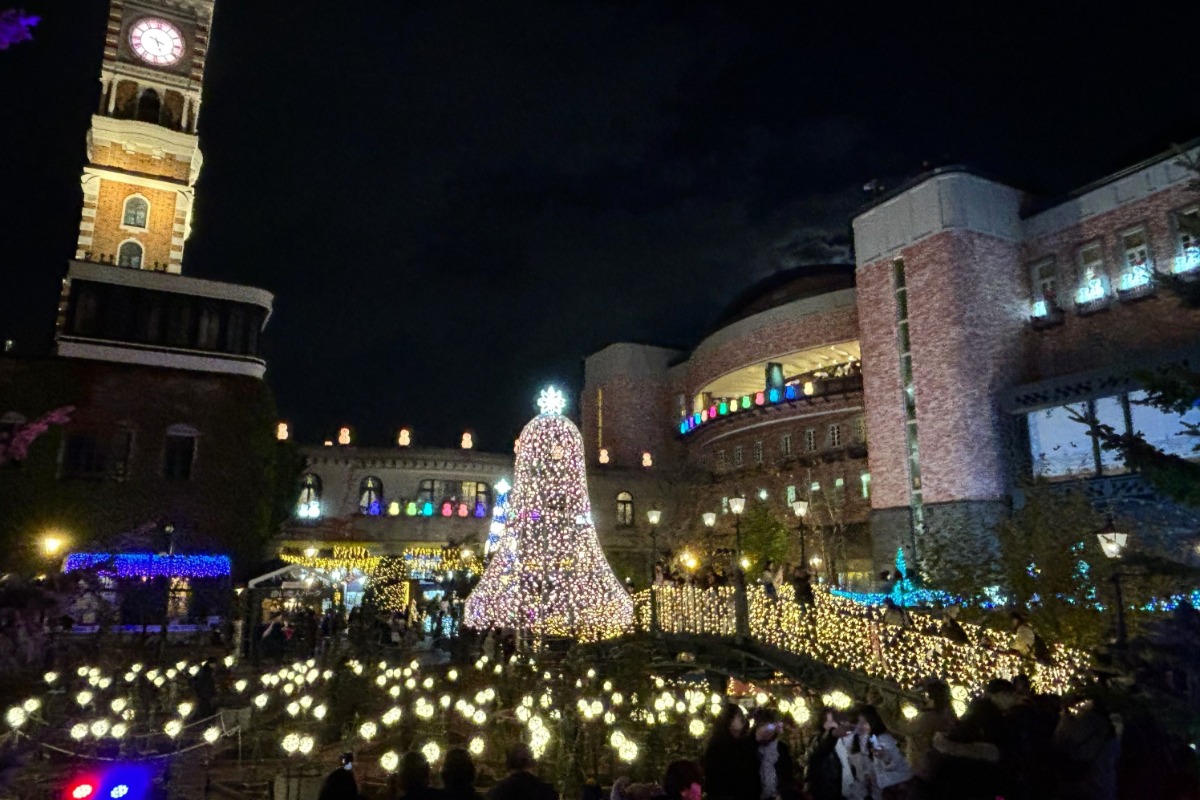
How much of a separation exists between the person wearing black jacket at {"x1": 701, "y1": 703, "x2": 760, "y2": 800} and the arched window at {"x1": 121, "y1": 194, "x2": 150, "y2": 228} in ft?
126

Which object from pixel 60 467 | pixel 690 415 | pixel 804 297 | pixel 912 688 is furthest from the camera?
pixel 690 415

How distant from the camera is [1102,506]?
25.5m

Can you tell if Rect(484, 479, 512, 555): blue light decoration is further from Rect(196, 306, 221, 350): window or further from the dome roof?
the dome roof

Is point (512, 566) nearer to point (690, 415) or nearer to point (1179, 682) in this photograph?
point (1179, 682)

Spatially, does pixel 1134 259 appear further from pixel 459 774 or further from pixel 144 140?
pixel 144 140

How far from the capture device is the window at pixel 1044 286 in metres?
30.2

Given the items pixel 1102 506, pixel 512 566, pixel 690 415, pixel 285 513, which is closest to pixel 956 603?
pixel 512 566

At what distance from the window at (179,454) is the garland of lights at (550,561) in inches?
611

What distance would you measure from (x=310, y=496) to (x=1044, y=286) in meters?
32.7

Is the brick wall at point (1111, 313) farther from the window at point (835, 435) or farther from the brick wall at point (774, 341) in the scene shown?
the window at point (835, 435)

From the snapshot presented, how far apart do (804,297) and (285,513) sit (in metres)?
27.0

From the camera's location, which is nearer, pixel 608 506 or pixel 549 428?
pixel 549 428

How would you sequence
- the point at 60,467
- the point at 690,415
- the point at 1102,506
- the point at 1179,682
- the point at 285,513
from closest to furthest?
1. the point at 1179,682
2. the point at 1102,506
3. the point at 60,467
4. the point at 285,513
5. the point at 690,415

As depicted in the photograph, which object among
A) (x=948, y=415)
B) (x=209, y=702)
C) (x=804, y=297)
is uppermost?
A: (x=804, y=297)
